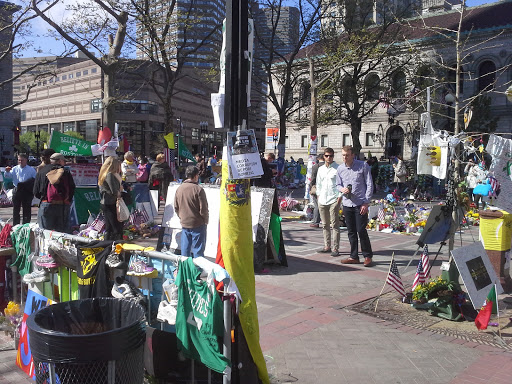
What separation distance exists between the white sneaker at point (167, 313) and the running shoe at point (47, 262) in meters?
1.62

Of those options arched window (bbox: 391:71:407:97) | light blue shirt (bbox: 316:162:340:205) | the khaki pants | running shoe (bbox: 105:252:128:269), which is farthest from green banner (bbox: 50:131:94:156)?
arched window (bbox: 391:71:407:97)

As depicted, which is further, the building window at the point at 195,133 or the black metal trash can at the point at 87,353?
the building window at the point at 195,133

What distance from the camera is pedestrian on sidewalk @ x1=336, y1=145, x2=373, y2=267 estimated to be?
7668mm

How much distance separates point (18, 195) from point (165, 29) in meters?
9.73

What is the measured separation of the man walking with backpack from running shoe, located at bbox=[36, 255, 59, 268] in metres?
3.29

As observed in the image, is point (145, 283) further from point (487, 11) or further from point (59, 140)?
point (487, 11)

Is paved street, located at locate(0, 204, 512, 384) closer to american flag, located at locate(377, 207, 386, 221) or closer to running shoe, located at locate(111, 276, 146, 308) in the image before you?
running shoe, located at locate(111, 276, 146, 308)

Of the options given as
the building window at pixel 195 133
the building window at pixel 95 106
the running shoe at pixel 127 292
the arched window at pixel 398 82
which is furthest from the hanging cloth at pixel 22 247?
the building window at pixel 195 133

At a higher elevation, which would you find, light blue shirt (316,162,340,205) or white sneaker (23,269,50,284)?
light blue shirt (316,162,340,205)

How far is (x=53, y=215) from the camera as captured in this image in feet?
25.7

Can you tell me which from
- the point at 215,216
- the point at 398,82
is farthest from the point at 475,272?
the point at 398,82

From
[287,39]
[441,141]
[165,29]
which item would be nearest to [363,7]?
[287,39]

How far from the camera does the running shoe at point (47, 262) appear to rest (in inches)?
179

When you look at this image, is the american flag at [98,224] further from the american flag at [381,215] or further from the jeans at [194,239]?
the american flag at [381,215]
